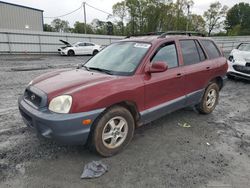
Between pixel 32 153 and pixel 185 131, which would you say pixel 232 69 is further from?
pixel 32 153

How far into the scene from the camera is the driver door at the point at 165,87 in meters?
3.47

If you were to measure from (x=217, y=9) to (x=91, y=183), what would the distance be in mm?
87557

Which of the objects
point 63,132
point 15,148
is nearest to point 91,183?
point 63,132

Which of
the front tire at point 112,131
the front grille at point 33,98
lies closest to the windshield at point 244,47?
the front tire at point 112,131

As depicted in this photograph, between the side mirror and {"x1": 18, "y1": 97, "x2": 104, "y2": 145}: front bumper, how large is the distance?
105 centimetres

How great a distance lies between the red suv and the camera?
2.74 m

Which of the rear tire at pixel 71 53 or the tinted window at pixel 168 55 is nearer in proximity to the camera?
the tinted window at pixel 168 55

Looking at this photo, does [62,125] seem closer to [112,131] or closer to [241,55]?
[112,131]

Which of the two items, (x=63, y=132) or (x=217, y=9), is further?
(x=217, y=9)

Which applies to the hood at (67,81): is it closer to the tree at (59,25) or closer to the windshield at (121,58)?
the windshield at (121,58)

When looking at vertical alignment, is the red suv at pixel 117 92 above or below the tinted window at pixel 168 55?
below

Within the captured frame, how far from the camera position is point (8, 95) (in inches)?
240

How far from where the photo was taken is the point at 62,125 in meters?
2.64

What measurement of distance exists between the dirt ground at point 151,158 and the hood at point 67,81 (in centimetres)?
97
